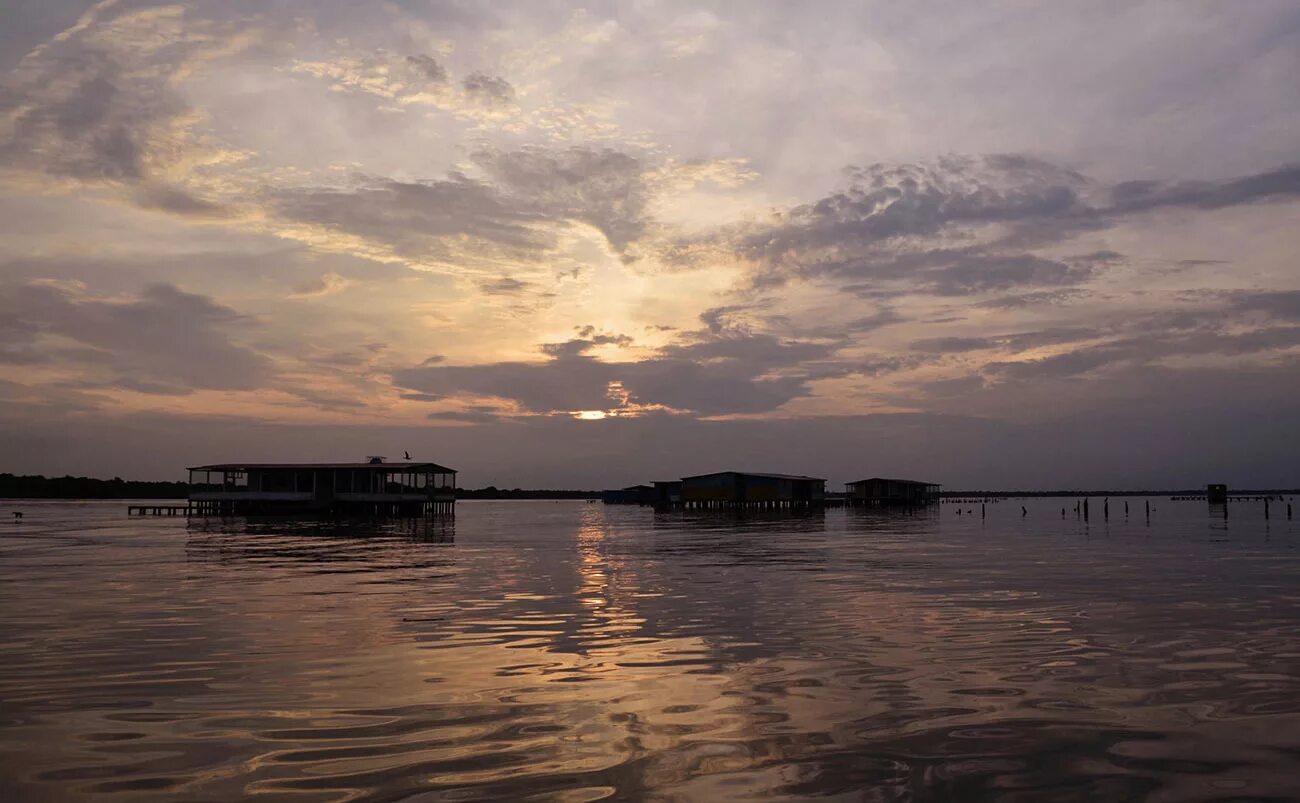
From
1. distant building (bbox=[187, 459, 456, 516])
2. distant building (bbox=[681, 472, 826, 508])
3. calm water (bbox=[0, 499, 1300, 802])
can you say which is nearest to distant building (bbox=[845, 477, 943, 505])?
distant building (bbox=[681, 472, 826, 508])

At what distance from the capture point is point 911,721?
1141 centimetres

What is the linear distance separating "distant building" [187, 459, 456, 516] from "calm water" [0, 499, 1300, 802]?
5315cm

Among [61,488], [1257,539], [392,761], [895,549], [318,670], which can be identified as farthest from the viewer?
[61,488]

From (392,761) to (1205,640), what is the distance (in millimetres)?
15355

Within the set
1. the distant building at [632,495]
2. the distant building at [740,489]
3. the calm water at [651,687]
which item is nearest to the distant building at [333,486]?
the distant building at [740,489]

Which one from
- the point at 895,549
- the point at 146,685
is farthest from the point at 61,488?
the point at 146,685

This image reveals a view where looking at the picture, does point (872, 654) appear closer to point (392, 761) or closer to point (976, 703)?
point (976, 703)

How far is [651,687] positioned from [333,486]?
7666cm

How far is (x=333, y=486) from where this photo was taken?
8438 centimetres

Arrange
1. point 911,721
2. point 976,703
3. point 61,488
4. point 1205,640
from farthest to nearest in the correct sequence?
point 61,488 < point 1205,640 < point 976,703 < point 911,721

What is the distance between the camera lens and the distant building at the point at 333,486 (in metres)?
83.1

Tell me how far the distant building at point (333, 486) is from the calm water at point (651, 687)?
5315cm

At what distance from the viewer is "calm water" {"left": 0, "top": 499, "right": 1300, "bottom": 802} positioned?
→ 9.23 meters

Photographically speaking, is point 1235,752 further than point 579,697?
No
